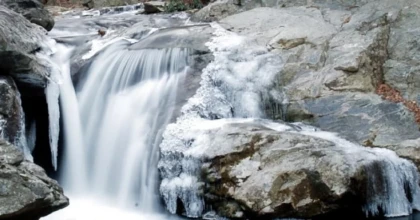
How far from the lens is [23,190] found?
5.02 metres

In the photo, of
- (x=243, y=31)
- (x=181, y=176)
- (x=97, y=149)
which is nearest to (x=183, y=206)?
(x=181, y=176)

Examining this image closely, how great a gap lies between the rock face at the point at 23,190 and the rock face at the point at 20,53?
2.59 metres

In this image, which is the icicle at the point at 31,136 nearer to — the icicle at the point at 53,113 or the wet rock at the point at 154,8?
the icicle at the point at 53,113

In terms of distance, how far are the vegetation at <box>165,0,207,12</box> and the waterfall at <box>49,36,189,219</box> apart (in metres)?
6.02

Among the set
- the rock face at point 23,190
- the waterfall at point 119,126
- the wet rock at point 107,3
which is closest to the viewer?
the rock face at point 23,190

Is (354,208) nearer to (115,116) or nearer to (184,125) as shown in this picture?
(184,125)

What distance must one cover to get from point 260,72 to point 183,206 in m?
3.34

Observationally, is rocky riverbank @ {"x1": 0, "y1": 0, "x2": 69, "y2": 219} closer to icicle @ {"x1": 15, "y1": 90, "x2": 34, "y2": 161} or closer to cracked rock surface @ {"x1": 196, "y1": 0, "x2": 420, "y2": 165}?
icicle @ {"x1": 15, "y1": 90, "x2": 34, "y2": 161}

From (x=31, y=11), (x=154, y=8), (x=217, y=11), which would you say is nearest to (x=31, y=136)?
(x=31, y=11)

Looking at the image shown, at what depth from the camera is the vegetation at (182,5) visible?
15781 mm

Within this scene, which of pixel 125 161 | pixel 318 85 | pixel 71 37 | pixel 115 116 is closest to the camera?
pixel 125 161

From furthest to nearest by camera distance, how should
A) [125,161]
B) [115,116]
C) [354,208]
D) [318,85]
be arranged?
[318,85] → [115,116] → [125,161] → [354,208]

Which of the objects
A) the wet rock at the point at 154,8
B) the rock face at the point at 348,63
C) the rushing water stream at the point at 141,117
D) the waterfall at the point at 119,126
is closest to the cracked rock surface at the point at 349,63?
the rock face at the point at 348,63

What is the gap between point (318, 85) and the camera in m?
9.18
